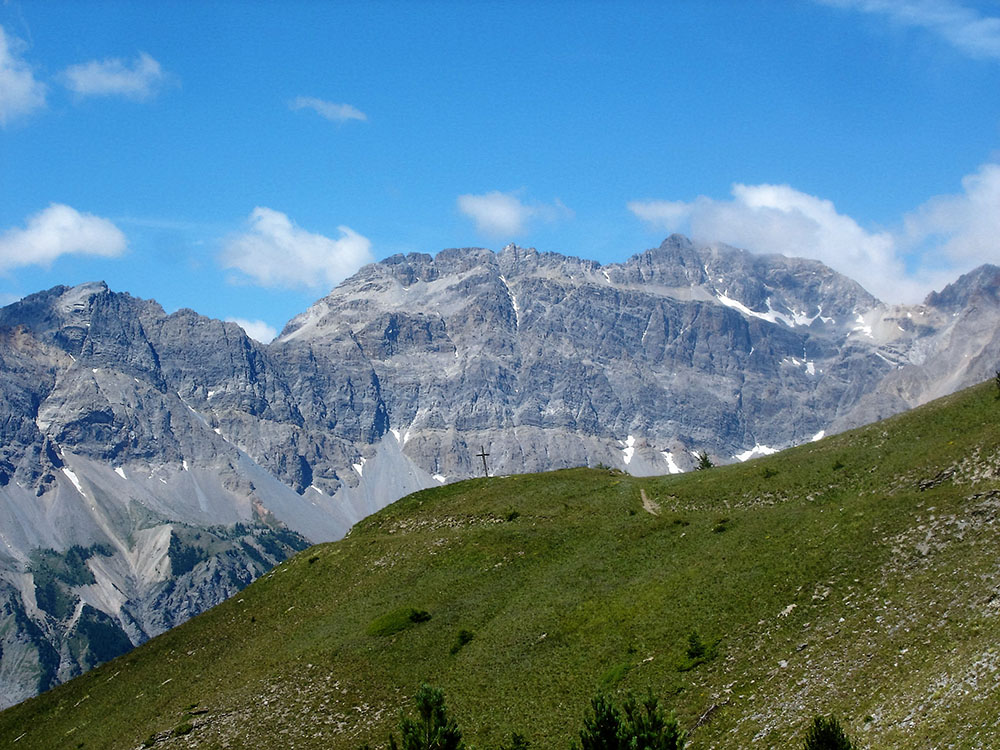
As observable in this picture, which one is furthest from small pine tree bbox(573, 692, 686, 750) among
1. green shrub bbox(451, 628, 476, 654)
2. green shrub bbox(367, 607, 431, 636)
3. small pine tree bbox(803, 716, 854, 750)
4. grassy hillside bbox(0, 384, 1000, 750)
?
green shrub bbox(367, 607, 431, 636)

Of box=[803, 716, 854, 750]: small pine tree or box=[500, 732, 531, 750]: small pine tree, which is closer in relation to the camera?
box=[803, 716, 854, 750]: small pine tree

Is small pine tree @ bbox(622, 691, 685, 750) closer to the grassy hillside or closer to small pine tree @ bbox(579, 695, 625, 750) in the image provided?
small pine tree @ bbox(579, 695, 625, 750)

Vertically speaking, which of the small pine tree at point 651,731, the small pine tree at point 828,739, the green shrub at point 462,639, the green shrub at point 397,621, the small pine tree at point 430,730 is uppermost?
the green shrub at point 397,621

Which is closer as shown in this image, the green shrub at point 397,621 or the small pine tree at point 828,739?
the small pine tree at point 828,739

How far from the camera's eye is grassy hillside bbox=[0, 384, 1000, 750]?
180 feet

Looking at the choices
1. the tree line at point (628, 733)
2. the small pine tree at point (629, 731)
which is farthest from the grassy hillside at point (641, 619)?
the small pine tree at point (629, 731)

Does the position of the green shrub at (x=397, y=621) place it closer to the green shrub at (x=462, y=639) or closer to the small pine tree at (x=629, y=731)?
the green shrub at (x=462, y=639)

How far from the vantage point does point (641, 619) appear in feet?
232

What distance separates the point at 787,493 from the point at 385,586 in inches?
1470

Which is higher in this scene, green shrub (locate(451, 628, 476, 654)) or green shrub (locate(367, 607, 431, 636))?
green shrub (locate(367, 607, 431, 636))

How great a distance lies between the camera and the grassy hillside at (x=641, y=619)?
54969 mm

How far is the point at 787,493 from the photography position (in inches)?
3371

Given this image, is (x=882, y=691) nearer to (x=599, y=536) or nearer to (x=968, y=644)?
(x=968, y=644)

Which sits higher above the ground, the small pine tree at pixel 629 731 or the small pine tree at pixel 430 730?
the small pine tree at pixel 430 730
